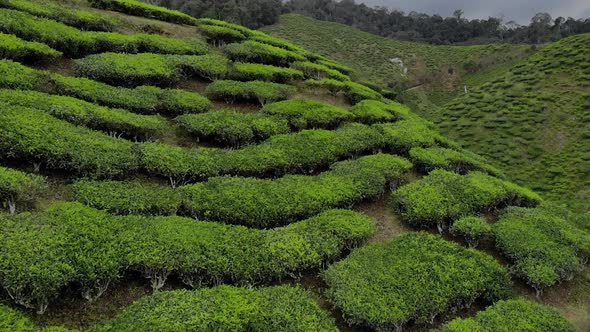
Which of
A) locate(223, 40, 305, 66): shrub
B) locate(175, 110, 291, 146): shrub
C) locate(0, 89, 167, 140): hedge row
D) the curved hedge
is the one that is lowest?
the curved hedge

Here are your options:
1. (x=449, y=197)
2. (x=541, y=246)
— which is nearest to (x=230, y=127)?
(x=449, y=197)

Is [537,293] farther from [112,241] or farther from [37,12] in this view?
[37,12]

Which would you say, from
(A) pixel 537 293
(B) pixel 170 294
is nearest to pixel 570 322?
(A) pixel 537 293

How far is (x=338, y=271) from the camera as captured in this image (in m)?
13.1

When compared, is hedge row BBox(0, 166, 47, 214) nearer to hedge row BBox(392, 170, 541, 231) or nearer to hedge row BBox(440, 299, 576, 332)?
hedge row BBox(440, 299, 576, 332)

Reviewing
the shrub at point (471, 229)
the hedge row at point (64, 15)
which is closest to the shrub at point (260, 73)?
the hedge row at point (64, 15)

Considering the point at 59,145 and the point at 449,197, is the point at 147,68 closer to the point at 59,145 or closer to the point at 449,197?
the point at 59,145

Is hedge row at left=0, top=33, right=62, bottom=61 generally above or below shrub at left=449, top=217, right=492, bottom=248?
above

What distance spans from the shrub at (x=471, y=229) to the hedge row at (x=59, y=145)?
39.2 ft

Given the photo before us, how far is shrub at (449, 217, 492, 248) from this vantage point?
16391mm

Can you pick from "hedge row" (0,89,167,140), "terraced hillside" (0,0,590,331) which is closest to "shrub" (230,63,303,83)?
"terraced hillside" (0,0,590,331)

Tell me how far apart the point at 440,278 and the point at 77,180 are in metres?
11.5

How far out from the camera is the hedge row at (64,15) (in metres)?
22.3

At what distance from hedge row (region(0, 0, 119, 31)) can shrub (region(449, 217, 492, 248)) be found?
835 inches
